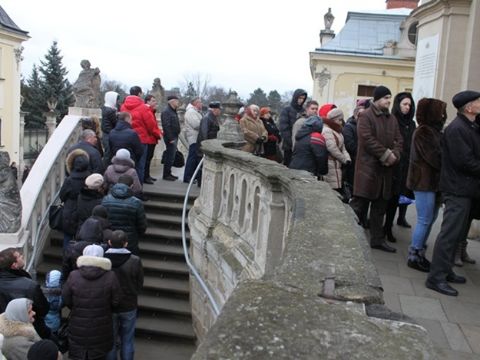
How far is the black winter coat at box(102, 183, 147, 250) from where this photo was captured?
6574 mm

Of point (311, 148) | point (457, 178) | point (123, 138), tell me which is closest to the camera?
point (457, 178)

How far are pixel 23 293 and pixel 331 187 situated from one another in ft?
10.3

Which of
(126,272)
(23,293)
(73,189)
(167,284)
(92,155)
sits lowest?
(167,284)

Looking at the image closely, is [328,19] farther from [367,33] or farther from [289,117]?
[289,117]

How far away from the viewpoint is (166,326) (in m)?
7.62

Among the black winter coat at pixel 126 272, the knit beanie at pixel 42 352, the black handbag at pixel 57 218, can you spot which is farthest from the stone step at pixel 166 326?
the knit beanie at pixel 42 352

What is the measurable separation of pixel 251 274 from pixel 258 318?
3537 millimetres

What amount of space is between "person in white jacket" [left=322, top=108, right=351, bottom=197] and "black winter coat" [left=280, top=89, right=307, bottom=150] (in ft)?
7.99

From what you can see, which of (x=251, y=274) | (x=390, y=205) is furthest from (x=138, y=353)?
(x=390, y=205)

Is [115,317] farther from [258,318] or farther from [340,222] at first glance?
[258,318]

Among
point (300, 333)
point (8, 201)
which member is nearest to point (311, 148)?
point (8, 201)

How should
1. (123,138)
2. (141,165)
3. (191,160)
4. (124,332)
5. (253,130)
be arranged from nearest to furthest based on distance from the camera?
1. (124,332)
2. (123,138)
3. (253,130)
4. (141,165)
5. (191,160)

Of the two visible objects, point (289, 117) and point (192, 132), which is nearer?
point (289, 117)

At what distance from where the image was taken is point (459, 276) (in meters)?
5.29
